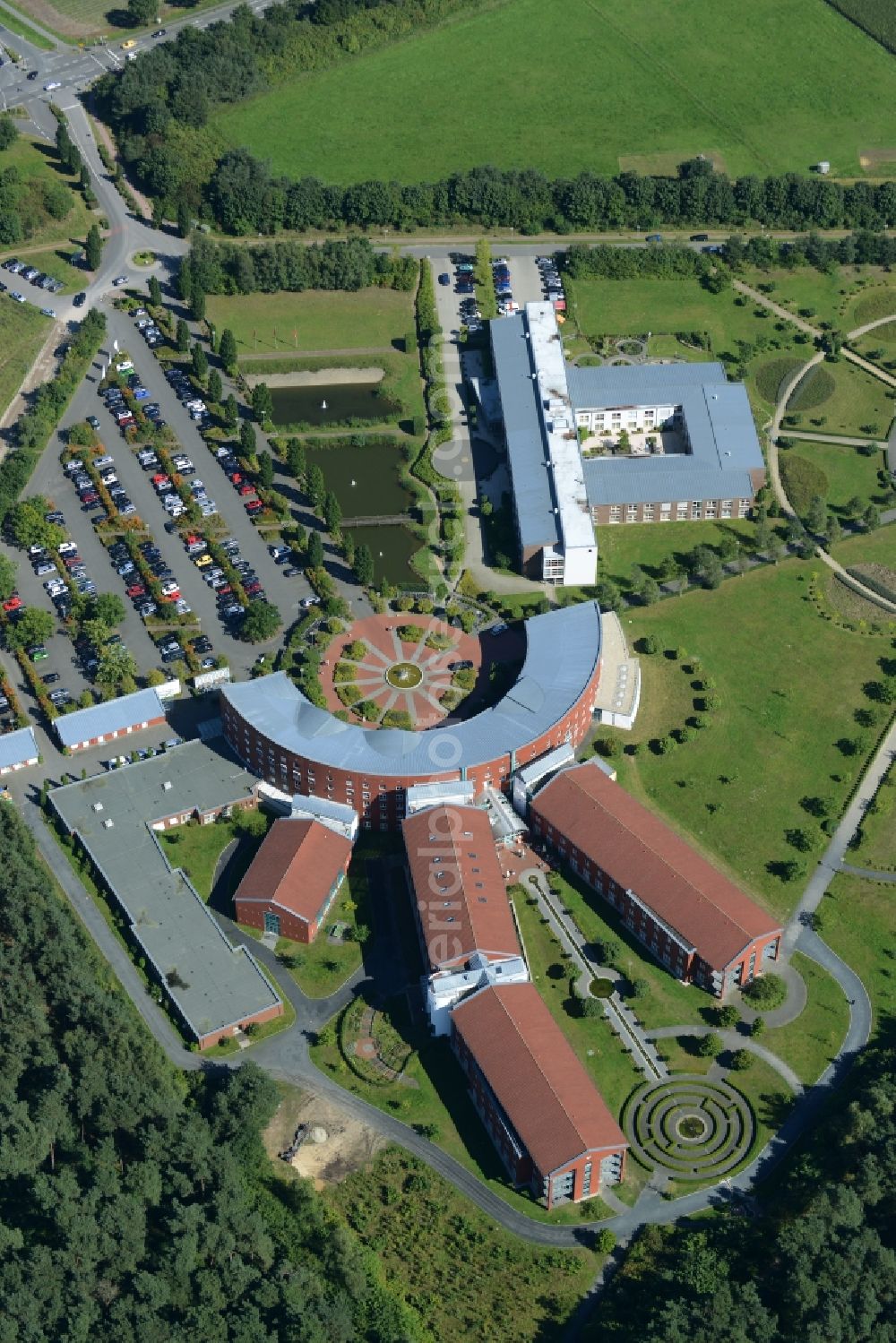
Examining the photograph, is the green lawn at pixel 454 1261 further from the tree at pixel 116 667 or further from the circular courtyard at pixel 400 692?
the tree at pixel 116 667

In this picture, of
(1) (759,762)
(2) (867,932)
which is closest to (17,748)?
(1) (759,762)

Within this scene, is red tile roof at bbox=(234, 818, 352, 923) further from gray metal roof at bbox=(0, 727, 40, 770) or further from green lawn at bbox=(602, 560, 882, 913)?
green lawn at bbox=(602, 560, 882, 913)

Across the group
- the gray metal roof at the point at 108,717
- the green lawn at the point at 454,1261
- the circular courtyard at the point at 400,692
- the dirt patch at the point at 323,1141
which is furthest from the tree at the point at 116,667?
the green lawn at the point at 454,1261

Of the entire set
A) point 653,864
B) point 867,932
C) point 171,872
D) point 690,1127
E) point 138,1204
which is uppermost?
point 171,872

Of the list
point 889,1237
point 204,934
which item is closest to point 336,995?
point 204,934

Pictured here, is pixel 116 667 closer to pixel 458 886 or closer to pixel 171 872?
pixel 171 872

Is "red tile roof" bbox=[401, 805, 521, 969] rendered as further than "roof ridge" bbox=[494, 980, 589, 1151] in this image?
Yes

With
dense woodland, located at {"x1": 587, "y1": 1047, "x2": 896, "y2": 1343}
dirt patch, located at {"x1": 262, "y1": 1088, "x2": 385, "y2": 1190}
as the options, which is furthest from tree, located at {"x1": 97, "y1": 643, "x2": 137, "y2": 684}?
dense woodland, located at {"x1": 587, "y1": 1047, "x2": 896, "y2": 1343}
